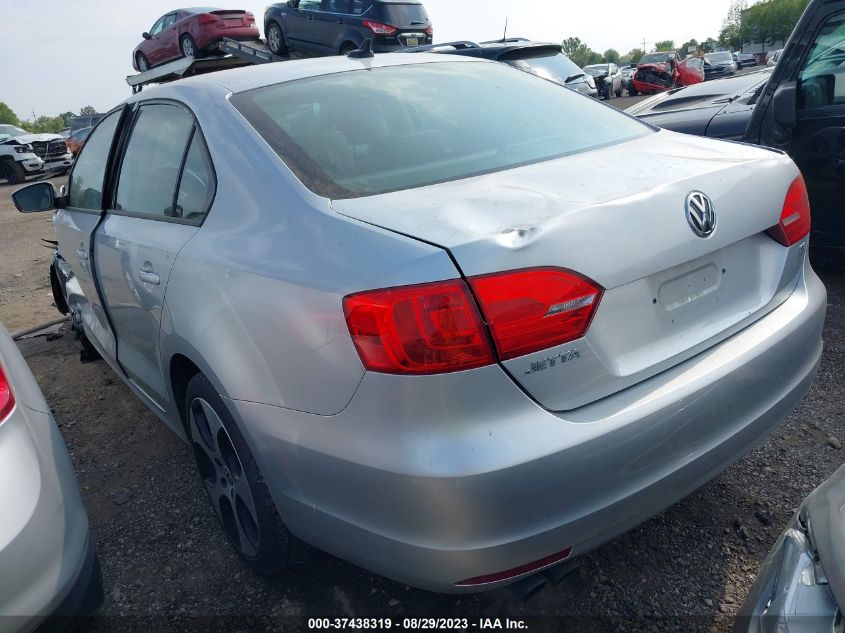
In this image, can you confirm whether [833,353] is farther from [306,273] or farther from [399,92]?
[306,273]

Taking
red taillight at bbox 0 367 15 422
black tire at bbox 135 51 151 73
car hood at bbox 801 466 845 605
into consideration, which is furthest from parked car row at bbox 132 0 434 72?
car hood at bbox 801 466 845 605

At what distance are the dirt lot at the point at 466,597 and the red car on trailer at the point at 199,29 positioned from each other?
483 inches

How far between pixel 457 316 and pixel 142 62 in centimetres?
1775

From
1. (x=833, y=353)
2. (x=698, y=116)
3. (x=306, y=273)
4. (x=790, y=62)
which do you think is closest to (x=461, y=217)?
(x=306, y=273)

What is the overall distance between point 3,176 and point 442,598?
23236mm

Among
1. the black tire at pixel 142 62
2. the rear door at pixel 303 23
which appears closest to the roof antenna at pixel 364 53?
the rear door at pixel 303 23

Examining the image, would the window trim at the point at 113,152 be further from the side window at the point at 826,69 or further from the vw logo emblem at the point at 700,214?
the side window at the point at 826,69

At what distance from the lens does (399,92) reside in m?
2.53

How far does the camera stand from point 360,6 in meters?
12.2

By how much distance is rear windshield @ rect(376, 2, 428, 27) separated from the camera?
12.1 m

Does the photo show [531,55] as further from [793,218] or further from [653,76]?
[653,76]

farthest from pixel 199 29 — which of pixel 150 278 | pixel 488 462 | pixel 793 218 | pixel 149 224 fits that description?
pixel 488 462

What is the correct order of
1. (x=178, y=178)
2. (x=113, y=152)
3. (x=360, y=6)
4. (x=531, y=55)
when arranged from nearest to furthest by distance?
(x=178, y=178) < (x=113, y=152) < (x=531, y=55) < (x=360, y=6)

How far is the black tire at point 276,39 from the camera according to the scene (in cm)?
1378
